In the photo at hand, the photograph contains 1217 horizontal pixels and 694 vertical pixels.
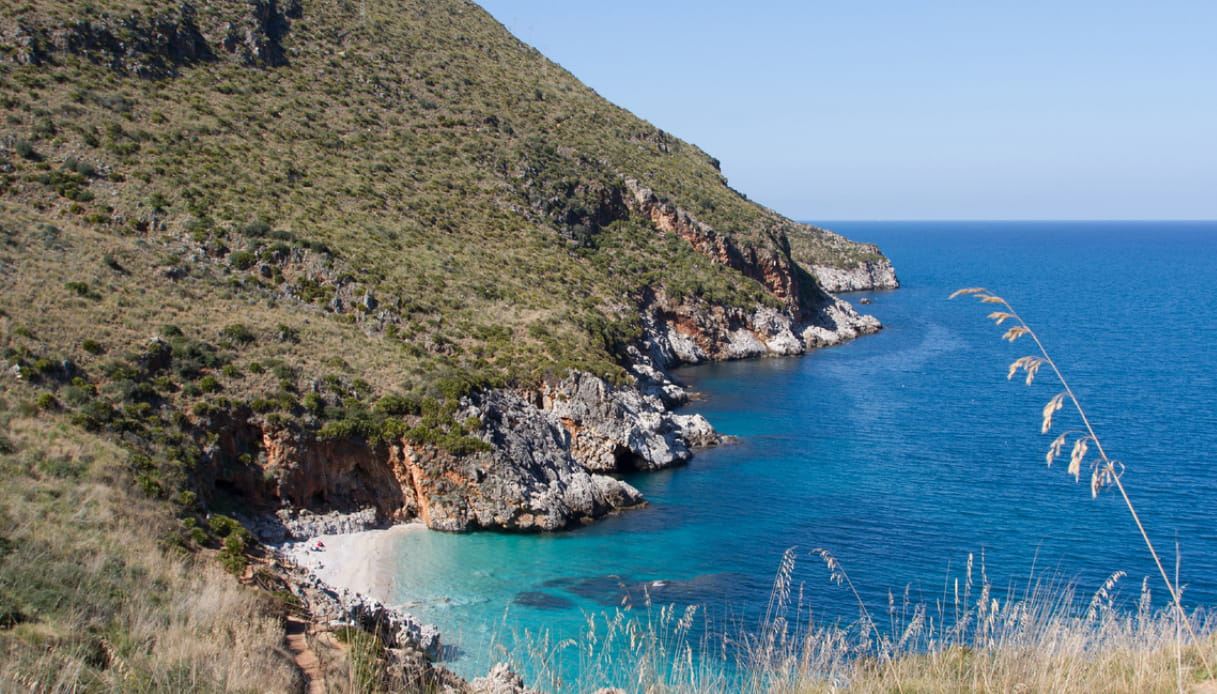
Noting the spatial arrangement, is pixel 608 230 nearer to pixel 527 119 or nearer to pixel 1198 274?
pixel 527 119

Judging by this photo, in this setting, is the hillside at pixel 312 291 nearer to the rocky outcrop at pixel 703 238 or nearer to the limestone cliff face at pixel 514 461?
the limestone cliff face at pixel 514 461

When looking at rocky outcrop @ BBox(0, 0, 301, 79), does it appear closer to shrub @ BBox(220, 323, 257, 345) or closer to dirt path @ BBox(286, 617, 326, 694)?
shrub @ BBox(220, 323, 257, 345)

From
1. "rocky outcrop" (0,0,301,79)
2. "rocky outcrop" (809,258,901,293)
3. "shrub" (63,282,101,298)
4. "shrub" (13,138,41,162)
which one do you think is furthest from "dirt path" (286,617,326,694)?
"rocky outcrop" (809,258,901,293)

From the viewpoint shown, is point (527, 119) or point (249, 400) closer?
point (249, 400)

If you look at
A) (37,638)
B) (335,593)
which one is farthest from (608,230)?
(37,638)

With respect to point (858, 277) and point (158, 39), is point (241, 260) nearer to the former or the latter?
point (158, 39)

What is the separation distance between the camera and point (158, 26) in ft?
188

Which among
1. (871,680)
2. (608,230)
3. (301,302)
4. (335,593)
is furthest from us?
(608,230)

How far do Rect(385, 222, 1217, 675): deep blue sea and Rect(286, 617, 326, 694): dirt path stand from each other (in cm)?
242

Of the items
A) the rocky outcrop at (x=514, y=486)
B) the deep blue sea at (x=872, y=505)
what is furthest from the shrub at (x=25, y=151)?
the deep blue sea at (x=872, y=505)

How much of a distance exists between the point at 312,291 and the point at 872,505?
2951 centimetres

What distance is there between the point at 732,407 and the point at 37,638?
48413 millimetres

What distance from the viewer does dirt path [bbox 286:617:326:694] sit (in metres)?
10.5

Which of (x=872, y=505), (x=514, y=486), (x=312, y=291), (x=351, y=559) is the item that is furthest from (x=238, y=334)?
(x=872, y=505)
